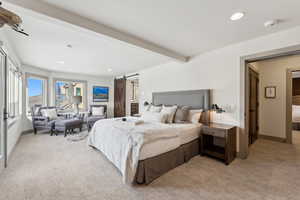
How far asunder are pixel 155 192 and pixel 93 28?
104 inches

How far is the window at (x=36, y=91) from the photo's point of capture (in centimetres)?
511

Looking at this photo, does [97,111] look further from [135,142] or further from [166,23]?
[166,23]

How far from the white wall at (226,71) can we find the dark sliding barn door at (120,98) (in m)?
3.30

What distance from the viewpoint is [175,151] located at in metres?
2.45

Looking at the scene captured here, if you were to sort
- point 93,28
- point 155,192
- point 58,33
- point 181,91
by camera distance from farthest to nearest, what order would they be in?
point 181,91 → point 58,33 → point 93,28 → point 155,192

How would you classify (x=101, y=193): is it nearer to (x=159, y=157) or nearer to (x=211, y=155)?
(x=159, y=157)

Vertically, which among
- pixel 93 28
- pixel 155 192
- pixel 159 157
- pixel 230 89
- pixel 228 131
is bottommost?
pixel 155 192

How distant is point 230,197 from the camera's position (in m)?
1.70

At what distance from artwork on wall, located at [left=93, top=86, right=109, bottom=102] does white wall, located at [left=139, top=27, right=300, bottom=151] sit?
4.47m

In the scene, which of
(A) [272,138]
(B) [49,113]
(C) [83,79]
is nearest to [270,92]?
(A) [272,138]

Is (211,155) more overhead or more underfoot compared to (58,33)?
more underfoot

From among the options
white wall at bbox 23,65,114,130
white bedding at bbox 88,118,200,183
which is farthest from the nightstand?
white wall at bbox 23,65,114,130

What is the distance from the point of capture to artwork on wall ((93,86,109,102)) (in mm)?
7091

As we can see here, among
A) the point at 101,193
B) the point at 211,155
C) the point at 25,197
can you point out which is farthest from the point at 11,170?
the point at 211,155
